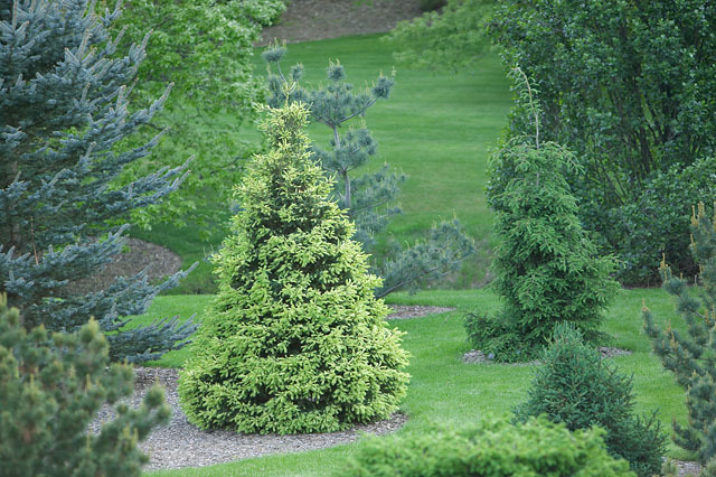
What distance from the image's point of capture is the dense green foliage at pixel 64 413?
3.77 meters

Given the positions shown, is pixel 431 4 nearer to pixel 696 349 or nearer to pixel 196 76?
pixel 196 76

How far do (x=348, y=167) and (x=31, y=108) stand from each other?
589 cm

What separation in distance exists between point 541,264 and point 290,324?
3987mm

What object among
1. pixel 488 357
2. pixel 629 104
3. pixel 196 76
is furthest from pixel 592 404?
pixel 196 76

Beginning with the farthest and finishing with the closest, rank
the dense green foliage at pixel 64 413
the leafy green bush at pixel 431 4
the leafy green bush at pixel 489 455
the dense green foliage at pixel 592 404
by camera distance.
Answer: the leafy green bush at pixel 431 4 < the dense green foliage at pixel 592 404 < the leafy green bush at pixel 489 455 < the dense green foliage at pixel 64 413

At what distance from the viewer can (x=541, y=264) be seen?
10195 millimetres

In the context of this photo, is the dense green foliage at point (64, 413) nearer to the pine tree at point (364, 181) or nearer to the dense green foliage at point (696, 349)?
the dense green foliage at point (696, 349)

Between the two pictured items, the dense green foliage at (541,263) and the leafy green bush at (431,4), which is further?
the leafy green bush at (431,4)

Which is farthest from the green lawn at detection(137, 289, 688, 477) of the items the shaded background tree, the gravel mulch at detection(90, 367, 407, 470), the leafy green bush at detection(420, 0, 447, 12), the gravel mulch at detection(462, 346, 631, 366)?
the leafy green bush at detection(420, 0, 447, 12)

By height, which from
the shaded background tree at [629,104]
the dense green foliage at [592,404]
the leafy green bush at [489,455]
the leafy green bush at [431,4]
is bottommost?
the dense green foliage at [592,404]

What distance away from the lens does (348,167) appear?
527 inches

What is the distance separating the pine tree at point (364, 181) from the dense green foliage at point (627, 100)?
8.07ft

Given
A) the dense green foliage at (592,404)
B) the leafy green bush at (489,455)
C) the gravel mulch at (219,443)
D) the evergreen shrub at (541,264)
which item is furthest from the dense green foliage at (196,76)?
the leafy green bush at (489,455)

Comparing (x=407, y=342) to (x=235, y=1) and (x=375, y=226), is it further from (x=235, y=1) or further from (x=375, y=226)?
(x=235, y=1)
